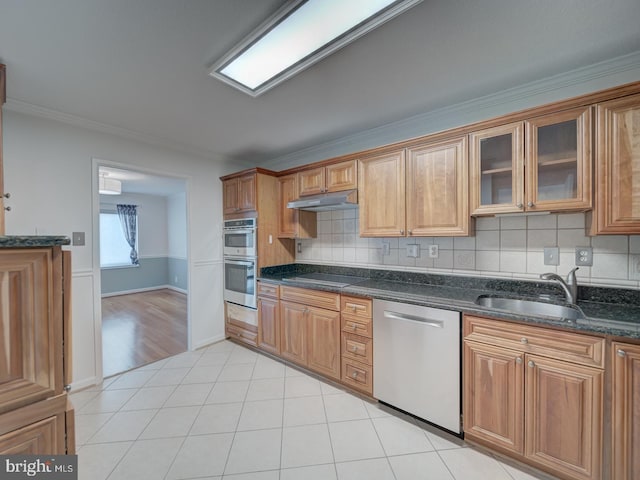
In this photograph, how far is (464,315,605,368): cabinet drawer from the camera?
1.34 meters

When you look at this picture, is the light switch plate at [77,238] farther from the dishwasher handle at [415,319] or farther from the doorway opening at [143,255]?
the dishwasher handle at [415,319]

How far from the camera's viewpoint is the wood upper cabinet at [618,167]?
1.41 m

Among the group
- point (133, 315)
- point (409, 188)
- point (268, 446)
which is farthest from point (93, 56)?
point (133, 315)

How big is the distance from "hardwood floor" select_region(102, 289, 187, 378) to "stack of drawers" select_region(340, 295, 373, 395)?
6.90 ft

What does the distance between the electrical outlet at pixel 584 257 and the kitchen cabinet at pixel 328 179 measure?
1.68 metres

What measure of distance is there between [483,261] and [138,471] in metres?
2.69

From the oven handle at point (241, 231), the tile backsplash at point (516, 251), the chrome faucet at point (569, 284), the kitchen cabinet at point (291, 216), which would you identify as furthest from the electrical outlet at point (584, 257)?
the oven handle at point (241, 231)

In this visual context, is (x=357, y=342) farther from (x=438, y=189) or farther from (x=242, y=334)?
(x=242, y=334)

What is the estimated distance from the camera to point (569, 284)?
5.69 ft

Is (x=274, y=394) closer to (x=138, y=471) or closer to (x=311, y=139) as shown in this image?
(x=138, y=471)

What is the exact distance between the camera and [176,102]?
83.5 inches

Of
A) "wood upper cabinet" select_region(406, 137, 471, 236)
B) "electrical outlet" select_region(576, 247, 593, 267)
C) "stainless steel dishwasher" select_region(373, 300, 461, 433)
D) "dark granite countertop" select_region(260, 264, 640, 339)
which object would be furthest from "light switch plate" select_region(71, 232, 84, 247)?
"electrical outlet" select_region(576, 247, 593, 267)

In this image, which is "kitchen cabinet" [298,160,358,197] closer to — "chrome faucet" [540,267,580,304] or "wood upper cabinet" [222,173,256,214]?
"wood upper cabinet" [222,173,256,214]

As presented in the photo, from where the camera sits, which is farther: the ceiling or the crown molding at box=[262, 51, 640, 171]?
the crown molding at box=[262, 51, 640, 171]
